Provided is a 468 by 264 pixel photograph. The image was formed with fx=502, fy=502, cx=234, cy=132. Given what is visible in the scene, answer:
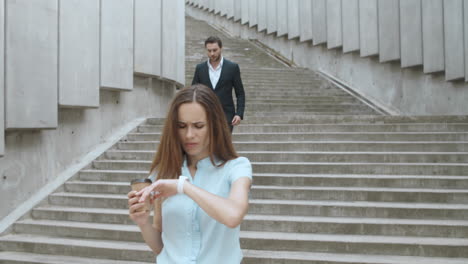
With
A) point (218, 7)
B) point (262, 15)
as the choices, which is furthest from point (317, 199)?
point (218, 7)

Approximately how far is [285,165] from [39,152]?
313cm

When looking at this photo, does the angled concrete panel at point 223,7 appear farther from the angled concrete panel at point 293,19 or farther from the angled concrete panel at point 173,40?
the angled concrete panel at point 173,40

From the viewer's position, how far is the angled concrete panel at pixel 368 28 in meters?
11.8

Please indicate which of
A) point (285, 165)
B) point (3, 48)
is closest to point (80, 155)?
point (3, 48)

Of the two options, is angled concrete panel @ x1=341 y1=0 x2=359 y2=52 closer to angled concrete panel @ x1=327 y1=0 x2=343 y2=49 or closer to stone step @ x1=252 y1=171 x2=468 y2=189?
angled concrete panel @ x1=327 y1=0 x2=343 y2=49

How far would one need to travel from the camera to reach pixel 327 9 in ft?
45.8

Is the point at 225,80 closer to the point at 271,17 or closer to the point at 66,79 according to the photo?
the point at 66,79

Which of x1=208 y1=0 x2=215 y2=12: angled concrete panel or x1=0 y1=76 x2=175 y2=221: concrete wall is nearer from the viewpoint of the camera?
x1=0 y1=76 x2=175 y2=221: concrete wall

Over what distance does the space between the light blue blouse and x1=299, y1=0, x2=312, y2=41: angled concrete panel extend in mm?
14093

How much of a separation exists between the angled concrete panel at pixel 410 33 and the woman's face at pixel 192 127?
32.0 ft

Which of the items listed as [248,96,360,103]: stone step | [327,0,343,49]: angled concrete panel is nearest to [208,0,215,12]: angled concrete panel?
[327,0,343,49]: angled concrete panel

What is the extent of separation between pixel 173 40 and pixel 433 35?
5125 mm

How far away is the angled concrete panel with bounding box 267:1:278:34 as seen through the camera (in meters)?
17.5

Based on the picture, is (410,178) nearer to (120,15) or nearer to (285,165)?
(285,165)
